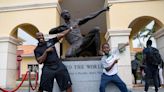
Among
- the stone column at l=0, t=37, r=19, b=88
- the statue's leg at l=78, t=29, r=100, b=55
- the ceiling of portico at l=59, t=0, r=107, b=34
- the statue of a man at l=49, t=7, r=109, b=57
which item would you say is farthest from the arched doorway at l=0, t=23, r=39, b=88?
the statue's leg at l=78, t=29, r=100, b=55

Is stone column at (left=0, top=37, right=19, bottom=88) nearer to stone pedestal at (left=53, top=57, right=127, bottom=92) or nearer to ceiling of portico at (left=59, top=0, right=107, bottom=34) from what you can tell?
ceiling of portico at (left=59, top=0, right=107, bottom=34)

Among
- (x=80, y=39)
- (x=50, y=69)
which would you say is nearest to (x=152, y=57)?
(x=80, y=39)

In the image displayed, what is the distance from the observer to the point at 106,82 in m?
5.55

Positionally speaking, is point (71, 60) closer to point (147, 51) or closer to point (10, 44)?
point (147, 51)

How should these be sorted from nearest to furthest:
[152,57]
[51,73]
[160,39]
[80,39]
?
[51,73] < [80,39] < [152,57] < [160,39]

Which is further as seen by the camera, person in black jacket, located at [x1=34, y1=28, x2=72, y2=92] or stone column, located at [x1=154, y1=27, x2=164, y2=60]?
stone column, located at [x1=154, y1=27, x2=164, y2=60]

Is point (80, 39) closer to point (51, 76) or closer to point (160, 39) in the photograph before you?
point (51, 76)

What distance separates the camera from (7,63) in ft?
41.6

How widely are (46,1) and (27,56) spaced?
17538 mm

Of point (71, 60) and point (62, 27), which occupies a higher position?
point (62, 27)

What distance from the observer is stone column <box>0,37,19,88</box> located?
1253 centimetres

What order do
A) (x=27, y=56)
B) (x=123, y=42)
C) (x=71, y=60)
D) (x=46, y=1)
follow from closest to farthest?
(x=71, y=60), (x=123, y=42), (x=46, y=1), (x=27, y=56)

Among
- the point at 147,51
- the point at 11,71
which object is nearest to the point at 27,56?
the point at 11,71

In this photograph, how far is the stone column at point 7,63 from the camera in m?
12.5
